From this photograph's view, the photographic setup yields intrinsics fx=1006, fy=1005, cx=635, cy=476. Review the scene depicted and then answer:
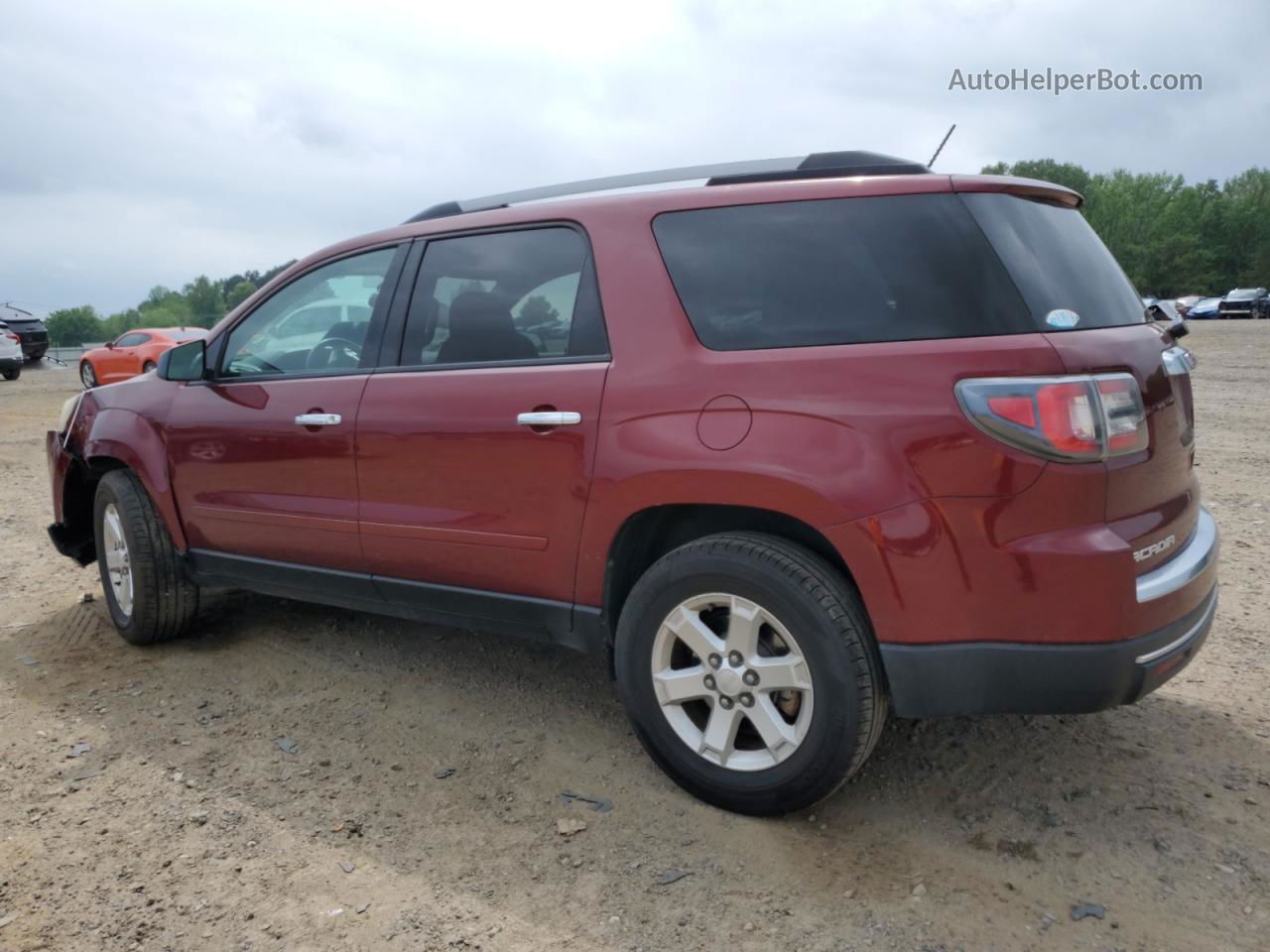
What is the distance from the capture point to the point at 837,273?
2746 millimetres

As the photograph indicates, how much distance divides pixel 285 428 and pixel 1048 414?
8.93ft

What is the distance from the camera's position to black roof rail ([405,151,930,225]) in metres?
2.88

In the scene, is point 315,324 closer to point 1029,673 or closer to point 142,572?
point 142,572

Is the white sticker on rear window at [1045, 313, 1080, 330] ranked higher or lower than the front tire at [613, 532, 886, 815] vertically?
higher

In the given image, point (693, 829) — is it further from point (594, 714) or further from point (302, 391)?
point (302, 391)

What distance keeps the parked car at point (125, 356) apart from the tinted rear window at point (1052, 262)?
20.2m

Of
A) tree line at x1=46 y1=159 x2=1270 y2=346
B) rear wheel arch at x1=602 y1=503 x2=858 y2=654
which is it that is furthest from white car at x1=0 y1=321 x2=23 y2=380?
tree line at x1=46 y1=159 x2=1270 y2=346

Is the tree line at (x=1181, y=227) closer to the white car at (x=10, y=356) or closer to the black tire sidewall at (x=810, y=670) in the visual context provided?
the white car at (x=10, y=356)

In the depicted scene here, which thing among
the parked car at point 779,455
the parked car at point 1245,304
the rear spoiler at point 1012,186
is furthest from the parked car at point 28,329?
the parked car at point 1245,304

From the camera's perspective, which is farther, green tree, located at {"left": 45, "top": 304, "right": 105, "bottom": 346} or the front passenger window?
green tree, located at {"left": 45, "top": 304, "right": 105, "bottom": 346}

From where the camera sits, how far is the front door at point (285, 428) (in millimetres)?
3699

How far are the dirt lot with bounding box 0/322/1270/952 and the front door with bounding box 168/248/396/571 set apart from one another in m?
0.60

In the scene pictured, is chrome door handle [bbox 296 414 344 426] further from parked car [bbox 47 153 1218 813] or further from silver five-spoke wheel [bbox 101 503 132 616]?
silver five-spoke wheel [bbox 101 503 132 616]

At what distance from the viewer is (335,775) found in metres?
3.25
